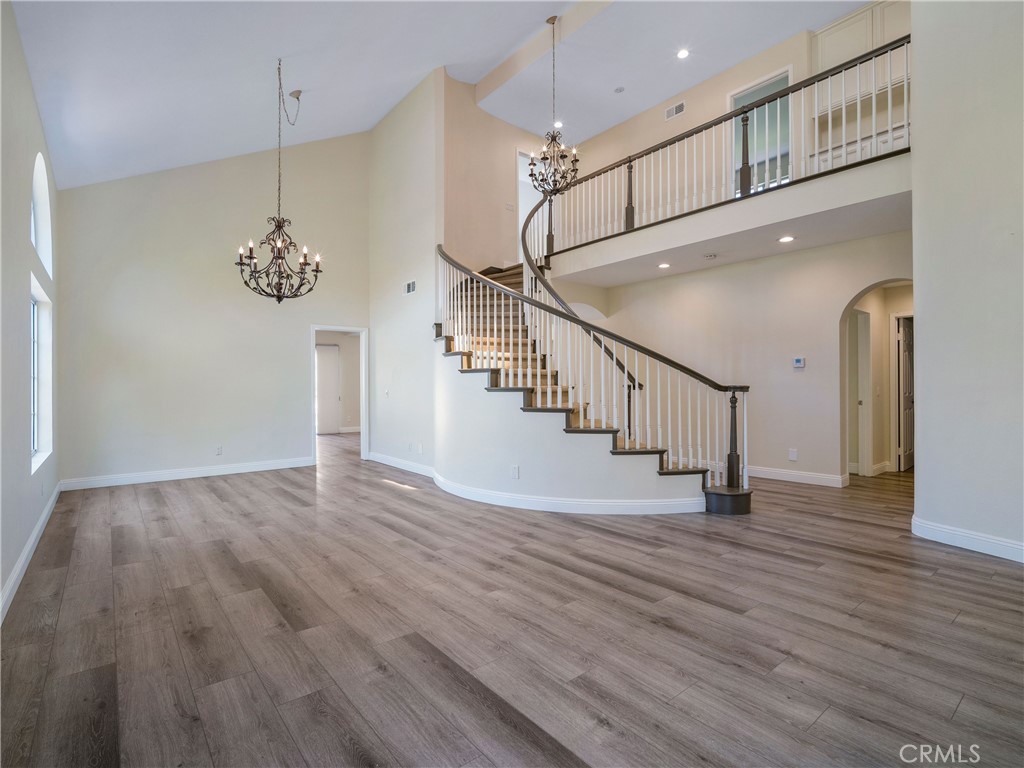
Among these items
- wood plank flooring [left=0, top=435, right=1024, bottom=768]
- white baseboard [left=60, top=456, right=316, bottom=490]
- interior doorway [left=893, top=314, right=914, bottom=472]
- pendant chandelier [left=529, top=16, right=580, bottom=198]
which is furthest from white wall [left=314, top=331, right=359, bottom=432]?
interior doorway [left=893, top=314, right=914, bottom=472]

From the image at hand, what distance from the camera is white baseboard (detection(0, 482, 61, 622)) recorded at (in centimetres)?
Answer: 269

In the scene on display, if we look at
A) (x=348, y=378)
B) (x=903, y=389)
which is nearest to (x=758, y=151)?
(x=903, y=389)

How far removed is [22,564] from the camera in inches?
125

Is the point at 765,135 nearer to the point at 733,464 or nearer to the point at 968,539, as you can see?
the point at 733,464

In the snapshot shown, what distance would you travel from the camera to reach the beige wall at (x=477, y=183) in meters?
6.77

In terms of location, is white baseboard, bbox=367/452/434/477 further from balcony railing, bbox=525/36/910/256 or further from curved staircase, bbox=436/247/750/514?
balcony railing, bbox=525/36/910/256

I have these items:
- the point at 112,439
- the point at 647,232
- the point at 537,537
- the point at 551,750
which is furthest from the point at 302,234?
the point at 551,750

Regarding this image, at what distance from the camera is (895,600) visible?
2719 mm

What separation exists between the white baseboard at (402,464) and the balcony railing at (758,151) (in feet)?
11.8

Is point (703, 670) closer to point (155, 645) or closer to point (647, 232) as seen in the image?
point (155, 645)

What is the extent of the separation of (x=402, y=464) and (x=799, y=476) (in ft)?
17.1

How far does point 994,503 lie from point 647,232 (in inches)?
156
